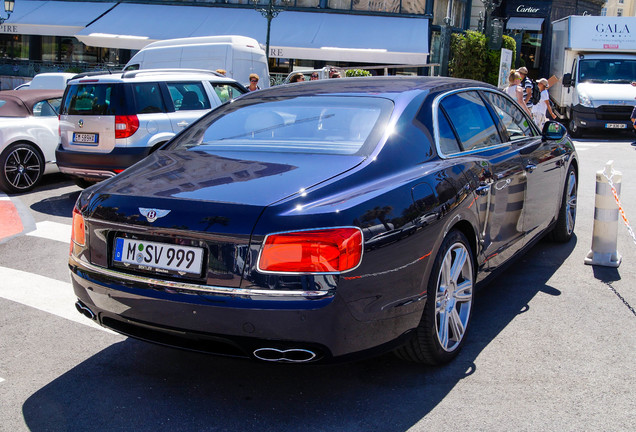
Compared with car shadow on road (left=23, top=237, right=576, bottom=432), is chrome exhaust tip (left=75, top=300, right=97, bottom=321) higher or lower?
higher

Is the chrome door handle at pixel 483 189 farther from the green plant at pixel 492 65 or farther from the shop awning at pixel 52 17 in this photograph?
the shop awning at pixel 52 17

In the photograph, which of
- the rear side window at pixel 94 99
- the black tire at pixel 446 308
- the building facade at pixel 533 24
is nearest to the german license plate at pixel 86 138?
the rear side window at pixel 94 99

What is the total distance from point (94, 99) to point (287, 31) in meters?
19.2

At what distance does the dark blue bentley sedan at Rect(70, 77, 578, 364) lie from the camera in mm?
3062

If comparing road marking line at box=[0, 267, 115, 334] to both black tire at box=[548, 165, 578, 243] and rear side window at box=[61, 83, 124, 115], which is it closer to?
rear side window at box=[61, 83, 124, 115]

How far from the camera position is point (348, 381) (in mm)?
3758

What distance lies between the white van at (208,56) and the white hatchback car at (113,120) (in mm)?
8046

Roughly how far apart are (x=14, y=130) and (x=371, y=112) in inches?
301

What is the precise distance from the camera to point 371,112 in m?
4.08

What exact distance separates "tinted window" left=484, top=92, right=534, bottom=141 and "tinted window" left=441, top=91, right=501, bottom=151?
0.24 metres

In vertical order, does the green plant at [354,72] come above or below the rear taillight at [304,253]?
above

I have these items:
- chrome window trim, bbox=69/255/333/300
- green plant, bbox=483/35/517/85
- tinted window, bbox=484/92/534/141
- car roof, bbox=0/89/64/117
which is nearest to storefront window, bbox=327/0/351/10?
green plant, bbox=483/35/517/85

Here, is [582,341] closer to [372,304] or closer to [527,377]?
[527,377]

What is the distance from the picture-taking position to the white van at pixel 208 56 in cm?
1742
